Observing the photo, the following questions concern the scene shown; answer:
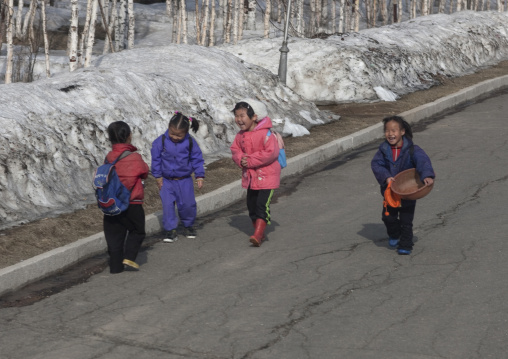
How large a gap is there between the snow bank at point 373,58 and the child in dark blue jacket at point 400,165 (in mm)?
10974

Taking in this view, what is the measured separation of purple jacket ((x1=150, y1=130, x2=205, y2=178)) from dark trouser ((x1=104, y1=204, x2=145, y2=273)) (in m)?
0.95

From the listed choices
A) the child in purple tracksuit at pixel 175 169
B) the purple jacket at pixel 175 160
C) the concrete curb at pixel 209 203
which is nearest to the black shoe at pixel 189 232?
the child in purple tracksuit at pixel 175 169

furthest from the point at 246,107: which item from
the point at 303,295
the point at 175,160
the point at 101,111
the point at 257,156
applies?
the point at 101,111

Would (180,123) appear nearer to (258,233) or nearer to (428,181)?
(258,233)

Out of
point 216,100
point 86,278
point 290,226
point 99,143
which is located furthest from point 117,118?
point 86,278

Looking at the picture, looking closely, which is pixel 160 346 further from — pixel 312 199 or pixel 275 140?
pixel 312 199

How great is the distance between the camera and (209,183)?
11391mm

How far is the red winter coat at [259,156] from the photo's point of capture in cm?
874

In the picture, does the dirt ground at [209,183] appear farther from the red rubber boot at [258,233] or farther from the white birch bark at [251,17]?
the white birch bark at [251,17]

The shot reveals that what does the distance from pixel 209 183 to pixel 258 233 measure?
2.78 meters

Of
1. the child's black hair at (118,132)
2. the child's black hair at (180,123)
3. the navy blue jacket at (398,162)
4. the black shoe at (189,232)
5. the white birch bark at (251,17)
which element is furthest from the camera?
the white birch bark at (251,17)

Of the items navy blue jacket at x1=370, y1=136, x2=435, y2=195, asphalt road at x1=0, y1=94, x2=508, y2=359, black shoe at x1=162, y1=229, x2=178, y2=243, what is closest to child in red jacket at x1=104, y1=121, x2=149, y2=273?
asphalt road at x1=0, y1=94, x2=508, y2=359

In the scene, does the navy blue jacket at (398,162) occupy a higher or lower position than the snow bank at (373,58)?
higher

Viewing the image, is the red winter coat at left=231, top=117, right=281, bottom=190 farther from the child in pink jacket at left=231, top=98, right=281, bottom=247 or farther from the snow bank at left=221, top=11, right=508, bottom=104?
the snow bank at left=221, top=11, right=508, bottom=104
